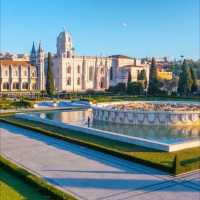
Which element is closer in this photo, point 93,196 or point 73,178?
point 93,196

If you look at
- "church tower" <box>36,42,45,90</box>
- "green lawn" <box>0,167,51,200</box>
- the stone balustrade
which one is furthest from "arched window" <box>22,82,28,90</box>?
"green lawn" <box>0,167,51,200</box>

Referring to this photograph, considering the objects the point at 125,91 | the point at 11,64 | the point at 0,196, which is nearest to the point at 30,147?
the point at 0,196

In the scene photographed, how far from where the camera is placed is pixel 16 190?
392 inches

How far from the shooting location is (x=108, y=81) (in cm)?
8100

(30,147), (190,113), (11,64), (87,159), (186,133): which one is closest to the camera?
(87,159)

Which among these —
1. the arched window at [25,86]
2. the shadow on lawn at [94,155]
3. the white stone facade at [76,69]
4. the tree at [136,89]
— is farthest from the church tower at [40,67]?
the shadow on lawn at [94,155]

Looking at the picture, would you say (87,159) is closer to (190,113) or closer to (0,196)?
(0,196)

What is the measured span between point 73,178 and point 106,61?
232 feet

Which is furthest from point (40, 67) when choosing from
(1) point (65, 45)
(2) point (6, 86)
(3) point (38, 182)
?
(3) point (38, 182)

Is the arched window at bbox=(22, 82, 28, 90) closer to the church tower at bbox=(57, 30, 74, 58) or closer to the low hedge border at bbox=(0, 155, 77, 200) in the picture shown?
the church tower at bbox=(57, 30, 74, 58)

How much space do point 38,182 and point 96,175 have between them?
217 cm

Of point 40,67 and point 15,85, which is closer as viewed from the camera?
point 15,85

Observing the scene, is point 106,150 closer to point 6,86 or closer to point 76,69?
point 6,86

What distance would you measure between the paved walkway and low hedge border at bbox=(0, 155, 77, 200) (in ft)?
1.76
